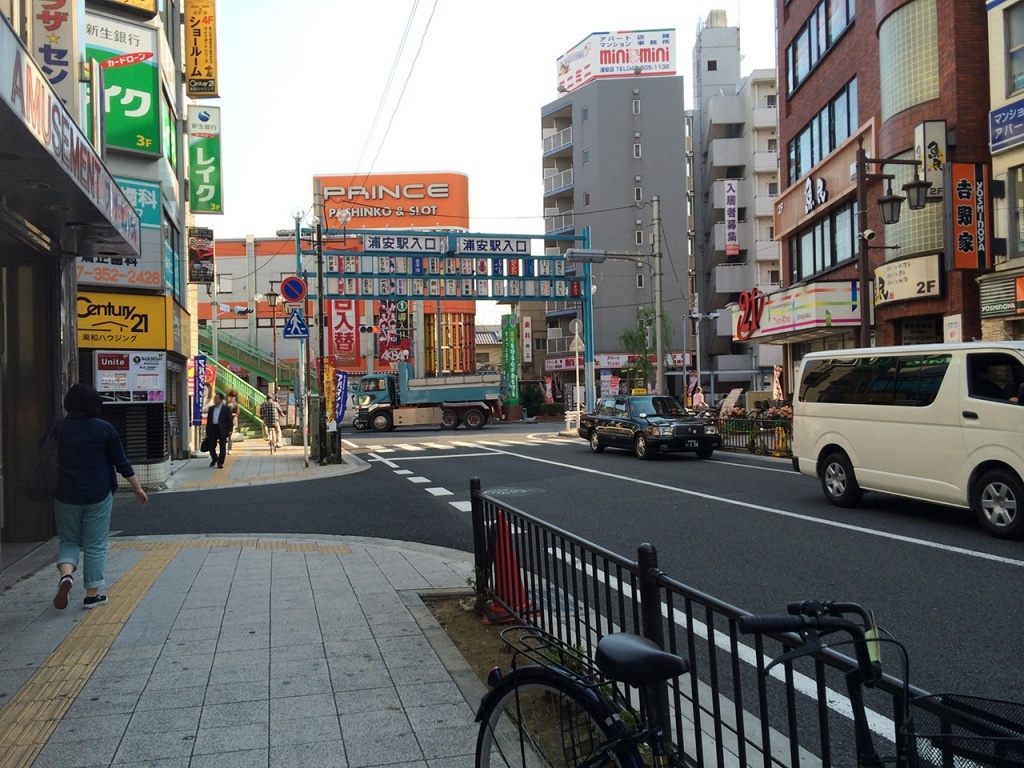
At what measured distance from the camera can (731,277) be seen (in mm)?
54469

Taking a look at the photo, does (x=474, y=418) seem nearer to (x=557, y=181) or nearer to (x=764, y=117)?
(x=557, y=181)

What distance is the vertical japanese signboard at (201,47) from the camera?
21938 mm

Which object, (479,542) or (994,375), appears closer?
(479,542)

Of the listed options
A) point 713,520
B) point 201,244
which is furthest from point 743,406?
point 713,520

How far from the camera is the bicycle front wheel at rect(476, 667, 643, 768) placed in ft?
8.00

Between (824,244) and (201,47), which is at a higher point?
(201,47)

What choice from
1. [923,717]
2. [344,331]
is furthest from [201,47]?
[923,717]

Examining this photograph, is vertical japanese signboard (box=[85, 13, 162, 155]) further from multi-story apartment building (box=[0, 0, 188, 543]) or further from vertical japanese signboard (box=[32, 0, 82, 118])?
vertical japanese signboard (box=[32, 0, 82, 118])

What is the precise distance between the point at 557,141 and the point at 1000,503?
5552 centimetres

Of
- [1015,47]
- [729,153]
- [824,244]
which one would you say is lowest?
[824,244]

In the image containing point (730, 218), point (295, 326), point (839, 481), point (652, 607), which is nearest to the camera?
point (652, 607)

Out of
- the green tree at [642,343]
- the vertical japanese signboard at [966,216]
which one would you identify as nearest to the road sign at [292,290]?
the vertical japanese signboard at [966,216]

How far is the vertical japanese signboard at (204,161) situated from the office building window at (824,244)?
18.4 metres

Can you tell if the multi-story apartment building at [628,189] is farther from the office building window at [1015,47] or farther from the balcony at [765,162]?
the office building window at [1015,47]
